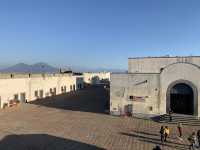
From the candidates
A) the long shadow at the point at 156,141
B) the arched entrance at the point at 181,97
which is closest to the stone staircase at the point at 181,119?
the arched entrance at the point at 181,97

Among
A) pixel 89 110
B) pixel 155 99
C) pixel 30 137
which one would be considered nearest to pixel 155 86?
pixel 155 99

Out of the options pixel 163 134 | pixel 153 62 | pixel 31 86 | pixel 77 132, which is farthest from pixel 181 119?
pixel 31 86

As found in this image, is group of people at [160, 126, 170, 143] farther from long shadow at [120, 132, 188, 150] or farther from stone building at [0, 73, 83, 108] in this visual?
stone building at [0, 73, 83, 108]

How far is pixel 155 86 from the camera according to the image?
27.8 meters

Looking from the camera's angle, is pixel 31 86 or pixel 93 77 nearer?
pixel 31 86

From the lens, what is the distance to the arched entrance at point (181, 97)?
2667 centimetres

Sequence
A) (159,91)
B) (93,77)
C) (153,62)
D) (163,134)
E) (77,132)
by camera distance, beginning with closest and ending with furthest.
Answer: (163,134), (77,132), (159,91), (153,62), (93,77)

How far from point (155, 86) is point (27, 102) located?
2349 cm

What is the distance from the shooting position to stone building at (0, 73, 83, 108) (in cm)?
3518

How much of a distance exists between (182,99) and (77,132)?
13.3 metres

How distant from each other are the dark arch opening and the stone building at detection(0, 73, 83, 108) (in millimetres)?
24236

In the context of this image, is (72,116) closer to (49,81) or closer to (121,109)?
(121,109)

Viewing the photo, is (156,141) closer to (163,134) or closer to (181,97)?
(163,134)

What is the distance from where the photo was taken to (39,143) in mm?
19094
